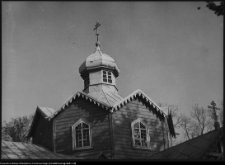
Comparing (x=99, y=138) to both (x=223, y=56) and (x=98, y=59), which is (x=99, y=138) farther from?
(x=223, y=56)

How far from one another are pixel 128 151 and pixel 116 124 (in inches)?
60.6

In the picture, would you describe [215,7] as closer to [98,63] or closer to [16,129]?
[98,63]

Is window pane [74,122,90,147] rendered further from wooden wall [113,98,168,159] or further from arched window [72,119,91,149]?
wooden wall [113,98,168,159]

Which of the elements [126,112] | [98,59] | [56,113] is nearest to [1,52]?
[56,113]

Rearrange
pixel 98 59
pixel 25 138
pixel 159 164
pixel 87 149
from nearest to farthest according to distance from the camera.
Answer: pixel 159 164
pixel 87 149
pixel 98 59
pixel 25 138

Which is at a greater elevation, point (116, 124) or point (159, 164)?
point (116, 124)

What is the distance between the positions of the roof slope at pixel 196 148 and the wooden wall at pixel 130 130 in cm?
A: 353

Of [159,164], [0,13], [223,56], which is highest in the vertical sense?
[0,13]

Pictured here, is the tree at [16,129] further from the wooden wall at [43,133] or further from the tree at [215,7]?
the tree at [215,7]

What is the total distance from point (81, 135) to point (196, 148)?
23.3 feet

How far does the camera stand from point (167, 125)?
2109 centimetres

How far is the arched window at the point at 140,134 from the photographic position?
19.4 m

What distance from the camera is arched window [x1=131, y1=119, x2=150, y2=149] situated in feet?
63.7

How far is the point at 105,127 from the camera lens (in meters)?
19.2
